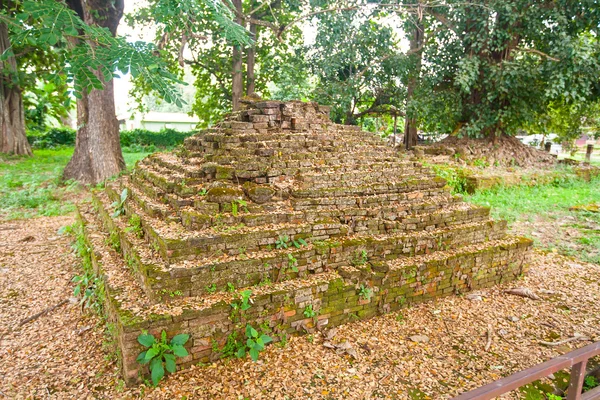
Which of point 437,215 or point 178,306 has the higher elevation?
point 437,215

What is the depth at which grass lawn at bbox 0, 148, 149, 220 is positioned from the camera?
805cm

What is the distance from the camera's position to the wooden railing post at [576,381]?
187cm

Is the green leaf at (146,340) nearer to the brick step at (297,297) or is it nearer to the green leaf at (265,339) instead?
the brick step at (297,297)

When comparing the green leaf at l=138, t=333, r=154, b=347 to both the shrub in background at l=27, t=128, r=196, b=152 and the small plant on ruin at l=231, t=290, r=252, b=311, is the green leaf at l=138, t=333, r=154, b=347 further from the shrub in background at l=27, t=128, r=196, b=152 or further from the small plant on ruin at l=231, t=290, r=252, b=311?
the shrub in background at l=27, t=128, r=196, b=152

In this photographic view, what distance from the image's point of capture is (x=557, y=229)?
685 centimetres

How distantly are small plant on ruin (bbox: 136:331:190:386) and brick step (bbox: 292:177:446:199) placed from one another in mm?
1863

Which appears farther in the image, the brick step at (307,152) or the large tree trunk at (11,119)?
the large tree trunk at (11,119)

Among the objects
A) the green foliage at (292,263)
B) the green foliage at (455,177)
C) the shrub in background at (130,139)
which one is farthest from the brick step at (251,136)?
the shrub in background at (130,139)

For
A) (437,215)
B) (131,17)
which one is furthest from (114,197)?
(131,17)

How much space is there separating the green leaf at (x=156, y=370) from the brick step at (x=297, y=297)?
5.3 inches

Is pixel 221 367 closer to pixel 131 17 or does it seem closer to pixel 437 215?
pixel 437 215

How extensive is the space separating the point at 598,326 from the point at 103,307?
16.6ft

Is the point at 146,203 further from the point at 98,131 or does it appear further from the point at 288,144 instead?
the point at 98,131

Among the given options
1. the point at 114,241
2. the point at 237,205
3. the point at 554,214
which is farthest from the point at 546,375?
the point at 554,214
